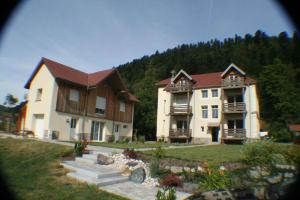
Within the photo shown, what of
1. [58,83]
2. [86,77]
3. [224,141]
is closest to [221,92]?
[224,141]

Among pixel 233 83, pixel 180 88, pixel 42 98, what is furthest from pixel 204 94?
pixel 42 98

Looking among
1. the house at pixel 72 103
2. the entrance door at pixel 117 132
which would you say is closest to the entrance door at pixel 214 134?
the house at pixel 72 103

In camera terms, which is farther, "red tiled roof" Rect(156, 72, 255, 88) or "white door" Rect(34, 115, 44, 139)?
"red tiled roof" Rect(156, 72, 255, 88)

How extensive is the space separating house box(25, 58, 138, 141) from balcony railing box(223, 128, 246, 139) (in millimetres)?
12444

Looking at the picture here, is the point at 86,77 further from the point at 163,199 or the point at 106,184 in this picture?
the point at 163,199

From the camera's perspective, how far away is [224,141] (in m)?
27.6

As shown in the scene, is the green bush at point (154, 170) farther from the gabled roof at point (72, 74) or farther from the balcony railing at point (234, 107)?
the balcony railing at point (234, 107)

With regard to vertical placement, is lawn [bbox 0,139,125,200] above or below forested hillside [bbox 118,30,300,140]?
below

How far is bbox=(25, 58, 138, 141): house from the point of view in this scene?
2234 centimetres

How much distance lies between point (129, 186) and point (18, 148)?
26.3 ft

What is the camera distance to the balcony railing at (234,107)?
1069 inches

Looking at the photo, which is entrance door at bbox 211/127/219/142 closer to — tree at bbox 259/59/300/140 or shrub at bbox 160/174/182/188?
tree at bbox 259/59/300/140

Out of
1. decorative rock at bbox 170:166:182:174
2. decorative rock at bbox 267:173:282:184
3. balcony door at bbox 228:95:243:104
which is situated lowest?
decorative rock at bbox 170:166:182:174

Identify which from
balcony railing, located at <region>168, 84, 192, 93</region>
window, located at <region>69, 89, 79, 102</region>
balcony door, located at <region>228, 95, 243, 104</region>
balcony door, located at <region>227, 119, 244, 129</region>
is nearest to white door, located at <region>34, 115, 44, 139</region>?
window, located at <region>69, 89, 79, 102</region>
